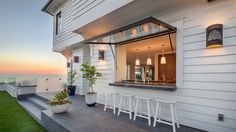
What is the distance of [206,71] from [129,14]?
2.31 m

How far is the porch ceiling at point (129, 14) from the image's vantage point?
126 inches

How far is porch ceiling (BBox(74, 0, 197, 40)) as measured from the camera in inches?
126

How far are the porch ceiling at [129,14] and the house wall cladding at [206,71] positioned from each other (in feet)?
0.97

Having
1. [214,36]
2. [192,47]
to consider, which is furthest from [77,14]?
[214,36]

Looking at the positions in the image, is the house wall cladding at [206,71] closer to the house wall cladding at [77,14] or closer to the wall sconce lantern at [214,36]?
the wall sconce lantern at [214,36]

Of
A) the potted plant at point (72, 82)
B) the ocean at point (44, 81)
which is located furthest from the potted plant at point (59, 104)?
the ocean at point (44, 81)

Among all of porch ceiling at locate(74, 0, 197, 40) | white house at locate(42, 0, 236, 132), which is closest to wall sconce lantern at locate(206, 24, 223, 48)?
white house at locate(42, 0, 236, 132)

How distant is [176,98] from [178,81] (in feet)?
1.28

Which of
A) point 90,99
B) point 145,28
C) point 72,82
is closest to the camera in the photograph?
point 145,28

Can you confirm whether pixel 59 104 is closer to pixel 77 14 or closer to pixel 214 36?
pixel 77 14

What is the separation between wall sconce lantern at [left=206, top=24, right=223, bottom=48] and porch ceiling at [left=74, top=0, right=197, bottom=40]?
86cm

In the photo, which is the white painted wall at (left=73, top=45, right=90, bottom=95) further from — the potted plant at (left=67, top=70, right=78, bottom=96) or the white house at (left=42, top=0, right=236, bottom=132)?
the white house at (left=42, top=0, right=236, bottom=132)

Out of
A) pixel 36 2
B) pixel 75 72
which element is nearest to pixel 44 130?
pixel 75 72

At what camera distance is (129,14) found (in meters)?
3.79
